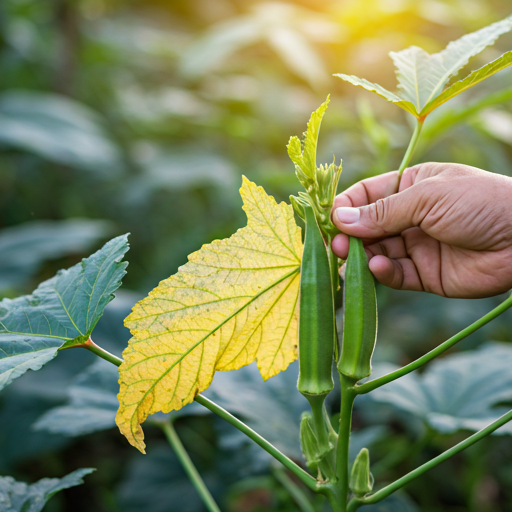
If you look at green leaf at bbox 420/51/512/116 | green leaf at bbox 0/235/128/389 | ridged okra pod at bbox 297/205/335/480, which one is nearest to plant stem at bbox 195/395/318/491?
ridged okra pod at bbox 297/205/335/480

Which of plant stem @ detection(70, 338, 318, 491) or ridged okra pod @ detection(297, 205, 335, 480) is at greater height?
ridged okra pod @ detection(297, 205, 335, 480)

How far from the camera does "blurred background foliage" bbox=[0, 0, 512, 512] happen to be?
63.4 inches

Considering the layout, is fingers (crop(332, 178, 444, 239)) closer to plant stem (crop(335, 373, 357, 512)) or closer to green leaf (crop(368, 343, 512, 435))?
plant stem (crop(335, 373, 357, 512))

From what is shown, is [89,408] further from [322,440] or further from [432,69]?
[432,69]

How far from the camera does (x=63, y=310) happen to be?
0.81 m

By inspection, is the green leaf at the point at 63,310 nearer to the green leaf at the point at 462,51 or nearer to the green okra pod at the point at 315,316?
the green okra pod at the point at 315,316

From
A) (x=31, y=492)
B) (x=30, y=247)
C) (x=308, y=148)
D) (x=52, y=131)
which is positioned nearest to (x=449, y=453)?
(x=308, y=148)

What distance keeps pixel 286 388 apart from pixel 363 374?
2.30 feet

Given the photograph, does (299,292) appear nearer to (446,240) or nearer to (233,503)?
(446,240)

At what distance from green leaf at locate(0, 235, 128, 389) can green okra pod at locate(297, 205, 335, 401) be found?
277mm

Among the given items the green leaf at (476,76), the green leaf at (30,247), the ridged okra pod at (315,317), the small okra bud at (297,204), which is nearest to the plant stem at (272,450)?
the ridged okra pod at (315,317)

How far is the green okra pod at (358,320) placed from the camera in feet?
2.30

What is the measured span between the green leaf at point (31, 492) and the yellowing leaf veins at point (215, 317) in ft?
0.77

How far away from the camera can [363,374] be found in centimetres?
70
